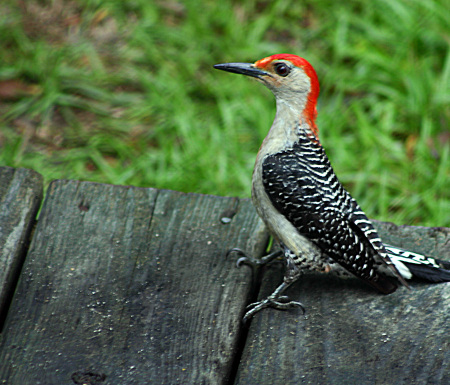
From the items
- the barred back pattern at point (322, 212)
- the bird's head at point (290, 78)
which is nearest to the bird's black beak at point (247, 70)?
the bird's head at point (290, 78)

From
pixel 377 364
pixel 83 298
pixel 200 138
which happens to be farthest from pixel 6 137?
pixel 377 364

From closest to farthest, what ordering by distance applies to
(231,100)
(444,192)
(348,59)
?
(444,192)
(231,100)
(348,59)

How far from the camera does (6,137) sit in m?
5.30

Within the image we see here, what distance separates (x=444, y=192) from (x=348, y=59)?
1.85 metres

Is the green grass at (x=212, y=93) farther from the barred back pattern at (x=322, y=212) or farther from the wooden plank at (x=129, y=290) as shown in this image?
the barred back pattern at (x=322, y=212)

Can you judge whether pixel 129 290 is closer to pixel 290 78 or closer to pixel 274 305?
pixel 274 305

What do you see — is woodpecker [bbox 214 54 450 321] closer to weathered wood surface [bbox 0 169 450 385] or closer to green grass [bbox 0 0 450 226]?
weathered wood surface [bbox 0 169 450 385]

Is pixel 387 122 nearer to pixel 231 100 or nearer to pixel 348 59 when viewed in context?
pixel 348 59

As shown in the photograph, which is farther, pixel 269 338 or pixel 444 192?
pixel 444 192

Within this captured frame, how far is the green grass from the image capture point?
4883mm

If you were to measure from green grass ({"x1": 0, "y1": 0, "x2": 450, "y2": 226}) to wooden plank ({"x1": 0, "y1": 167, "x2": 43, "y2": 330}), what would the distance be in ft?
5.95

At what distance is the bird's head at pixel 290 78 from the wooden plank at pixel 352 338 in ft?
3.09

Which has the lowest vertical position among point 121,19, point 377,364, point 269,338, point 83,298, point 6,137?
point 6,137

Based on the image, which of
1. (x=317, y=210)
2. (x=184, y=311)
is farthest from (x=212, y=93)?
(x=184, y=311)
